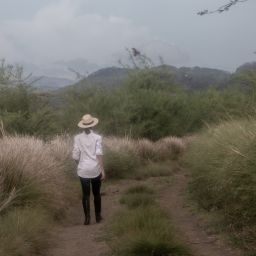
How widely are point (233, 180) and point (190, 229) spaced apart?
146 cm

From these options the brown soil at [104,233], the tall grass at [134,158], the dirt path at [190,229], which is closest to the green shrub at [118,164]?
the tall grass at [134,158]

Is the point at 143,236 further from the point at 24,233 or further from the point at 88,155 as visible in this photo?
the point at 88,155

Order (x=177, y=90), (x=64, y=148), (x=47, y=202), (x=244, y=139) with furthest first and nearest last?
(x=177, y=90)
(x=64, y=148)
(x=47, y=202)
(x=244, y=139)

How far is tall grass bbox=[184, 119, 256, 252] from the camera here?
9195 mm

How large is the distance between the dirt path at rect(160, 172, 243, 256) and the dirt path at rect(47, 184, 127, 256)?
1.22 m

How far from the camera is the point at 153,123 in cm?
3166

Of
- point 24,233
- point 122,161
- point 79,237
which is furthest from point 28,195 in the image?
point 122,161

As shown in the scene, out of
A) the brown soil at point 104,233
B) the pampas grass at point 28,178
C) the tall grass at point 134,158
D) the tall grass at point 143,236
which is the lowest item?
the tall grass at point 134,158

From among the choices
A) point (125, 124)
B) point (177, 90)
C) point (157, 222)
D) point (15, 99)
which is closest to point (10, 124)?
point (15, 99)

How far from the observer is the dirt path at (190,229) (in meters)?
8.80

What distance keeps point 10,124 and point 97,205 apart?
29.4 ft

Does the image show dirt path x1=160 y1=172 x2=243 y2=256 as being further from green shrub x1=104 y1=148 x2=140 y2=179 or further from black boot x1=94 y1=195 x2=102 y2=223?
green shrub x1=104 y1=148 x2=140 y2=179

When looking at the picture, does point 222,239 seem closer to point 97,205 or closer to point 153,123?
point 97,205

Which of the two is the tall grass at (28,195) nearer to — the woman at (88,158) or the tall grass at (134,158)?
the woman at (88,158)
